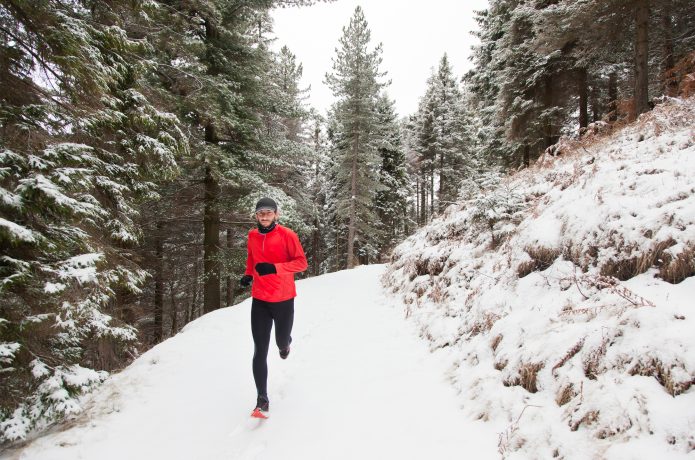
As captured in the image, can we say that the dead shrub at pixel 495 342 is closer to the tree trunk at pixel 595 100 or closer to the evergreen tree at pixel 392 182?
the tree trunk at pixel 595 100

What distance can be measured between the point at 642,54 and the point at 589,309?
1098 centimetres

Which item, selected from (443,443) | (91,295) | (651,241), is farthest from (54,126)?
(651,241)

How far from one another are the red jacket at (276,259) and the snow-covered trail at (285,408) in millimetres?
1431

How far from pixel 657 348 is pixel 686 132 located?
5.01m

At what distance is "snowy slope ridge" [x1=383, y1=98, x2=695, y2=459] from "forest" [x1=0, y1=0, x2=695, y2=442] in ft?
8.32

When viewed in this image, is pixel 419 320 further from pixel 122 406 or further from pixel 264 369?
pixel 122 406

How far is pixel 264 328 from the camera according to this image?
415 cm

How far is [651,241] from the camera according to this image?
3.60 meters

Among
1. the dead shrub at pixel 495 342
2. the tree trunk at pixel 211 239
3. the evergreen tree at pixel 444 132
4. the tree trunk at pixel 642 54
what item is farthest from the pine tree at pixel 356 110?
the dead shrub at pixel 495 342

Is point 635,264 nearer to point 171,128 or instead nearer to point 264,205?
point 264,205

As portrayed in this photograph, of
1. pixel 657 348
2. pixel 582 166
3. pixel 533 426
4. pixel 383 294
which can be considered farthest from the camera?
pixel 383 294

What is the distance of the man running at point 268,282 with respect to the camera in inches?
159

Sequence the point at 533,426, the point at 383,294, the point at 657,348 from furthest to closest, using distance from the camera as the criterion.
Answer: the point at 383,294, the point at 533,426, the point at 657,348

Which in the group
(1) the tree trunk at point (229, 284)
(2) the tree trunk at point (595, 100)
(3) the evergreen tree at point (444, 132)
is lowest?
(1) the tree trunk at point (229, 284)
